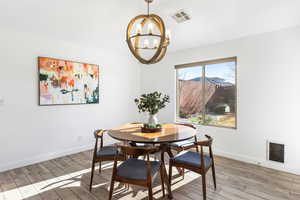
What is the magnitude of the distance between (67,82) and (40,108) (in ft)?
2.33

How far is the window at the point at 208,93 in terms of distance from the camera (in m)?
3.54

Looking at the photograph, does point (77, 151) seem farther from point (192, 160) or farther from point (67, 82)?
point (192, 160)

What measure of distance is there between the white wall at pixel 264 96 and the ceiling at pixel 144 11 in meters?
0.23

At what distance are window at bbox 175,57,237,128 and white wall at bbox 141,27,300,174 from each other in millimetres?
189

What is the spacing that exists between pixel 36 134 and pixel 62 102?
2.46 ft

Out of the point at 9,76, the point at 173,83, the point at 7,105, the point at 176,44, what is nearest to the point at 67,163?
the point at 7,105

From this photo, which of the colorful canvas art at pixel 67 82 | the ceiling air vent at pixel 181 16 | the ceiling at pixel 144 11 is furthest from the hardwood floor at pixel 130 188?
the ceiling air vent at pixel 181 16

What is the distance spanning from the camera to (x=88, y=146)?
3.97 metres

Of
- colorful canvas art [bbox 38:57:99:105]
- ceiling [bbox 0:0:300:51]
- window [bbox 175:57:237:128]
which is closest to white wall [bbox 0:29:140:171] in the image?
colorful canvas art [bbox 38:57:99:105]

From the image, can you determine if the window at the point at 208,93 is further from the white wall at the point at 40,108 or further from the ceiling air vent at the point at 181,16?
the white wall at the point at 40,108

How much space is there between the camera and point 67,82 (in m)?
3.58

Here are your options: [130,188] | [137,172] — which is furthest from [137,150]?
[130,188]

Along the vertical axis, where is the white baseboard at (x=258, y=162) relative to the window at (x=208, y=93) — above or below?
below

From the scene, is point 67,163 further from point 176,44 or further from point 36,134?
point 176,44
